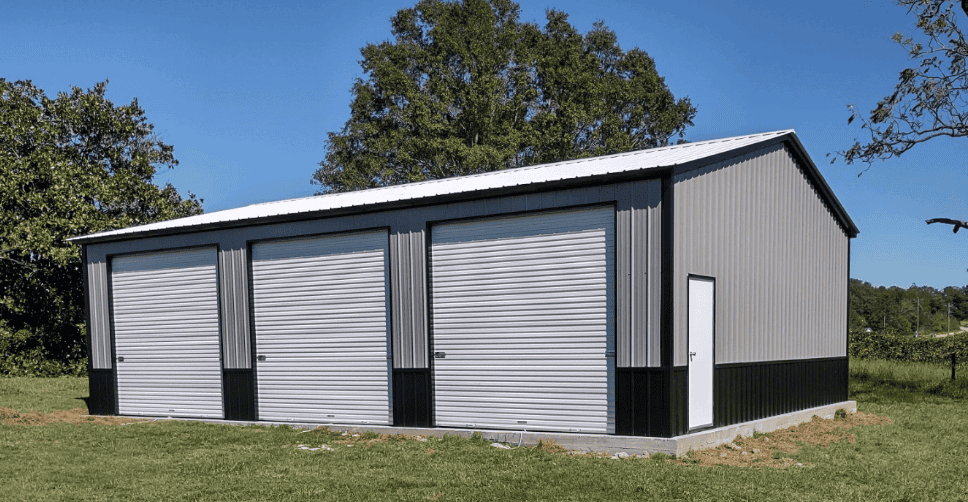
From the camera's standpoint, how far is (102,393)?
1686cm

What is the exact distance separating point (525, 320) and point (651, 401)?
2.32 metres

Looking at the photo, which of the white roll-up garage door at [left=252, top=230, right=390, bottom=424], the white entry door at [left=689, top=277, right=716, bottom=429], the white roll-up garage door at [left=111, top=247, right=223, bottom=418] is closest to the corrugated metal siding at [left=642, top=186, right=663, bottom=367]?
the white entry door at [left=689, top=277, right=716, bottom=429]

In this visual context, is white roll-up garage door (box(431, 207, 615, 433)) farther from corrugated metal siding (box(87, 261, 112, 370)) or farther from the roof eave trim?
corrugated metal siding (box(87, 261, 112, 370))

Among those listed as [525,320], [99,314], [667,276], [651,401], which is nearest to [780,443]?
[651,401]

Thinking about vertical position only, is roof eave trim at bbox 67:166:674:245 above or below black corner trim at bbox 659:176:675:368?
above

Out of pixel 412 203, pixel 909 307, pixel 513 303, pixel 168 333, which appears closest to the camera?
pixel 513 303

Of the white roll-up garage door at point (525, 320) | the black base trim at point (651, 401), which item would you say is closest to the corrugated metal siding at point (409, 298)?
the white roll-up garage door at point (525, 320)

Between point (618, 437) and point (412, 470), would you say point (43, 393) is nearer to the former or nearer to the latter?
point (412, 470)

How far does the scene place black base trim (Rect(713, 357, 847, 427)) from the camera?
1224 cm

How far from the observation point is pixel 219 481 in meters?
9.05

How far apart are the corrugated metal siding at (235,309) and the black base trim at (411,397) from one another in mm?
3453

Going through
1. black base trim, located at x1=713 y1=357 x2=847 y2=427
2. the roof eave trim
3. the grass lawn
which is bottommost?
the grass lawn

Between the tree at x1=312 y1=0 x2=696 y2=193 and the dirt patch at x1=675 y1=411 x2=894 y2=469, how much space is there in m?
18.0

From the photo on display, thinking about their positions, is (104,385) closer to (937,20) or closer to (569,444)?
(569,444)
